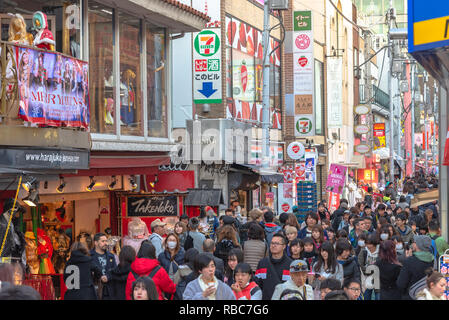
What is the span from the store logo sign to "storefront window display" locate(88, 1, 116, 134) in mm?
6882

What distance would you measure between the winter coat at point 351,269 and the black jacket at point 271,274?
1096 millimetres

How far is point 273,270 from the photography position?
10.3m

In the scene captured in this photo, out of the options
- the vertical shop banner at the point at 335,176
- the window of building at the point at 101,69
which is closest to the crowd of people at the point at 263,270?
the window of building at the point at 101,69

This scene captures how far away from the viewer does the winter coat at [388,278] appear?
1096cm

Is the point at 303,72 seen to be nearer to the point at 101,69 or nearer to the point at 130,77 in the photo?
the point at 130,77

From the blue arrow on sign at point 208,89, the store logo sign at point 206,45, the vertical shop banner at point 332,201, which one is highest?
the store logo sign at point 206,45

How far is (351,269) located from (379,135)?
1899 inches

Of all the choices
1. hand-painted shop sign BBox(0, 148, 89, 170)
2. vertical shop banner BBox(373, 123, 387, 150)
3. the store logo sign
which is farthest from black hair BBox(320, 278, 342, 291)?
vertical shop banner BBox(373, 123, 387, 150)

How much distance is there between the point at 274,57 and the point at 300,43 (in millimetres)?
1225

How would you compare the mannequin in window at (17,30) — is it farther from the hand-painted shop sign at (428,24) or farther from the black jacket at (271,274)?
the hand-painted shop sign at (428,24)

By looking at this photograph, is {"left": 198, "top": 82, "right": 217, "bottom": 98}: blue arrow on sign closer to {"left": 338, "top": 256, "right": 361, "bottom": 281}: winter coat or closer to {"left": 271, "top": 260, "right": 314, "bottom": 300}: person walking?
{"left": 338, "top": 256, "right": 361, "bottom": 281}: winter coat

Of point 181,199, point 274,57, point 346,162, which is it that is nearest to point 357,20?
point 346,162

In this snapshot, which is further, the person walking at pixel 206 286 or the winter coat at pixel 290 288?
the winter coat at pixel 290 288

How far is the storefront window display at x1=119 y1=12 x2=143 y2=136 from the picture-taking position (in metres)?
18.2
